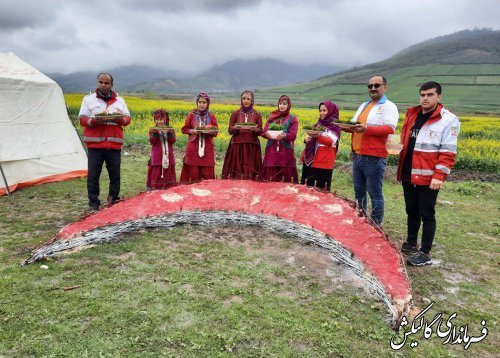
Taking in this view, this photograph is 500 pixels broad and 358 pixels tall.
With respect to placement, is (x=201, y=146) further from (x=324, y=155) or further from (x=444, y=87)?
(x=444, y=87)

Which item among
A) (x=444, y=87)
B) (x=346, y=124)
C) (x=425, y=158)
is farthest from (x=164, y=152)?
(x=444, y=87)

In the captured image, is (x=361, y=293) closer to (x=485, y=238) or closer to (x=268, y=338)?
(x=268, y=338)

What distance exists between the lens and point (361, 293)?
3.10m

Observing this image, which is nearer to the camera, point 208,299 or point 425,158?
point 208,299

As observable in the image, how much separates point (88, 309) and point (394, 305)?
7.21 ft

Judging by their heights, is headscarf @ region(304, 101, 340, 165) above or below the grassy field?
below

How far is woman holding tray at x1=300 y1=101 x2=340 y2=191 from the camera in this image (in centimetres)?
488

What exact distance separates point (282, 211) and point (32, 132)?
477 centimetres

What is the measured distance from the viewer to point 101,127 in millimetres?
4844

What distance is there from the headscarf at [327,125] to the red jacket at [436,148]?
1.27 meters

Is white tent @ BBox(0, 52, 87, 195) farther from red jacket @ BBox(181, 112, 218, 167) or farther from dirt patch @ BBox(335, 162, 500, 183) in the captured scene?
dirt patch @ BBox(335, 162, 500, 183)

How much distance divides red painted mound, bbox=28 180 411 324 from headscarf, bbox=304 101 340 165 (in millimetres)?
709

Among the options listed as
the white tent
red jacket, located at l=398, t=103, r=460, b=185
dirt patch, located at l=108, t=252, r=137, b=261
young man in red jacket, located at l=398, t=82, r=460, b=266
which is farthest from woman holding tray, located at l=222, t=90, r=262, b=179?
the white tent

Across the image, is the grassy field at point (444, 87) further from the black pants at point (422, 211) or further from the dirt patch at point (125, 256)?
the dirt patch at point (125, 256)
